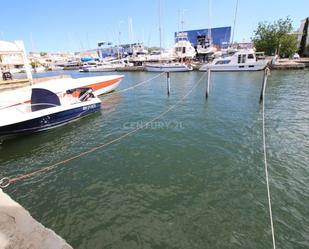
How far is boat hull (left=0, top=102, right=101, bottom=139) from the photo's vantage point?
9.77 metres

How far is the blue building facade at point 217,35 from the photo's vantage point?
67.7 meters

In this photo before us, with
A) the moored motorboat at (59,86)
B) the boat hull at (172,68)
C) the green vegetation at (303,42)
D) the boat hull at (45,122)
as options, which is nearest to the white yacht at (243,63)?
the boat hull at (172,68)

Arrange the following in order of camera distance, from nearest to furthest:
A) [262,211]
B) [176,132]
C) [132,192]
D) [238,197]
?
1. [262,211]
2. [238,197]
3. [132,192]
4. [176,132]

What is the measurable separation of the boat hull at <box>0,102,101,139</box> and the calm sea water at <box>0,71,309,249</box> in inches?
17.3

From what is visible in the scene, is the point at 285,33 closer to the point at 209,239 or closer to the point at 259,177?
the point at 259,177

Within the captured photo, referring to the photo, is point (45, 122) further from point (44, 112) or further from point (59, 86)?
point (59, 86)

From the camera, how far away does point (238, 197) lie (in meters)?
5.53

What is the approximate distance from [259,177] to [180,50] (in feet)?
159

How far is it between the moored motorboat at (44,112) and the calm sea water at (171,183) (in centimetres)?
57

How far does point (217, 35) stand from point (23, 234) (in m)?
78.2

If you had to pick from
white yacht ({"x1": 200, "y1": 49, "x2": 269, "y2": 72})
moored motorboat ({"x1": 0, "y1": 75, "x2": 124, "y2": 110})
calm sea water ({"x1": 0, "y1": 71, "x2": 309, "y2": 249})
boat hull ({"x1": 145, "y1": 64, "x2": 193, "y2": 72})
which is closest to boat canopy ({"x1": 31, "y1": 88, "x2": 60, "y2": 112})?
moored motorboat ({"x1": 0, "y1": 75, "x2": 124, "y2": 110})

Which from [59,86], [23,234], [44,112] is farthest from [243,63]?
[23,234]

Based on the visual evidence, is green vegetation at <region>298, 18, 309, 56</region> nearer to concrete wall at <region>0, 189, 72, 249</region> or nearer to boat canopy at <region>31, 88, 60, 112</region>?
boat canopy at <region>31, 88, 60, 112</region>

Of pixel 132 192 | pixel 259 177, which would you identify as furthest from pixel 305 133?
pixel 132 192
